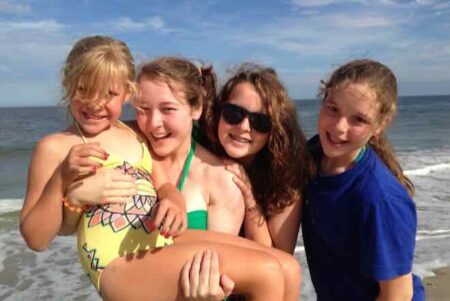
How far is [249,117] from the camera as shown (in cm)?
287

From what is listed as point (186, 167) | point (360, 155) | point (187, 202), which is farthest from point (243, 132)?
point (360, 155)

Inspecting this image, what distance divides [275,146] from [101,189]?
1.10 meters

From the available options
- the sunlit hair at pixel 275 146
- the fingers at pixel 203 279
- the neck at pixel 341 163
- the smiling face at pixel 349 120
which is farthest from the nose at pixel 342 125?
the fingers at pixel 203 279

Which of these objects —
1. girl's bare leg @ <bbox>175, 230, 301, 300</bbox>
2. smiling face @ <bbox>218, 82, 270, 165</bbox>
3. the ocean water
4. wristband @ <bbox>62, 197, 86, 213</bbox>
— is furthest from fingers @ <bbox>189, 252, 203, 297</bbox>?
the ocean water

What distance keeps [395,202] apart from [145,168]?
52.8 inches

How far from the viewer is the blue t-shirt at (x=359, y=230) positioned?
2.44 m

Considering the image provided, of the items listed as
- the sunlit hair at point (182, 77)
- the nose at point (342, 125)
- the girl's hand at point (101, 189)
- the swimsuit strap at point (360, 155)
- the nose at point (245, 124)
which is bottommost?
the girl's hand at point (101, 189)

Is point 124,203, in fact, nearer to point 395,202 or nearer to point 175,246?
point 175,246

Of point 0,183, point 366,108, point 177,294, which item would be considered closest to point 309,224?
point 366,108

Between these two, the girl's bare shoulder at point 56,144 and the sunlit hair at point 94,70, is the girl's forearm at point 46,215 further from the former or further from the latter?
the sunlit hair at point 94,70

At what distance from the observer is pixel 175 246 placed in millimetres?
2369

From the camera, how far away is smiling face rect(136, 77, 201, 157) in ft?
9.07

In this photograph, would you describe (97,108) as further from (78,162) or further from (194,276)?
(194,276)

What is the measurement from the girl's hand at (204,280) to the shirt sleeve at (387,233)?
0.75m
